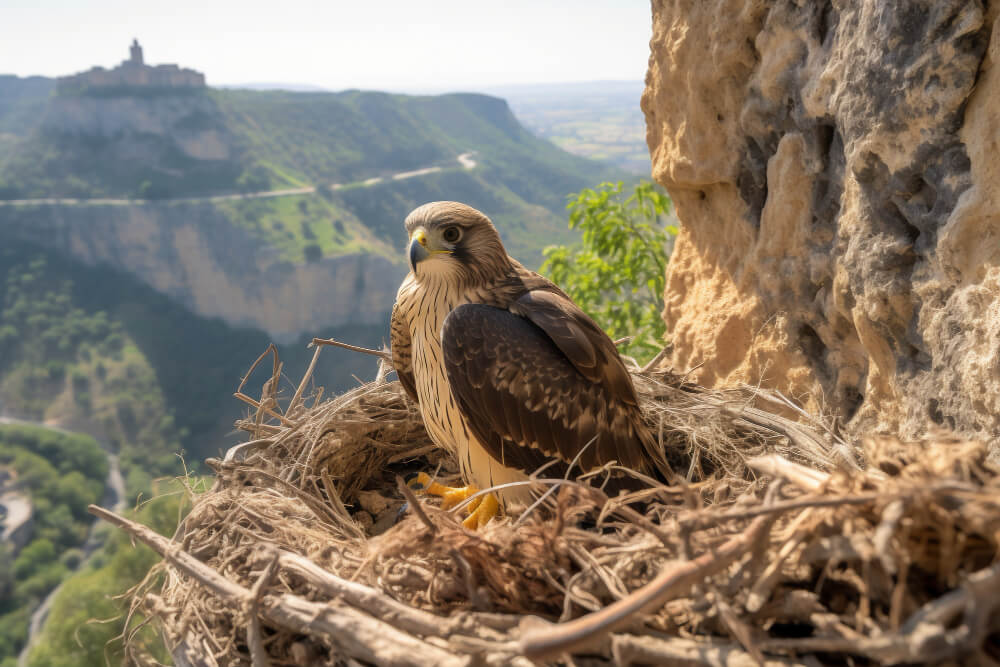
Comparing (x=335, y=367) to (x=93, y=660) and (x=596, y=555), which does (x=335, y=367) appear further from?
(x=596, y=555)

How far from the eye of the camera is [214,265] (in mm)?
52250

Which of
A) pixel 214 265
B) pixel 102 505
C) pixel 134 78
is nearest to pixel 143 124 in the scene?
pixel 134 78

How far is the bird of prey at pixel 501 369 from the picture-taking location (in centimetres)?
310

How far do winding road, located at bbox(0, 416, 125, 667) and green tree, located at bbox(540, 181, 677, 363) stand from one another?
103 feet

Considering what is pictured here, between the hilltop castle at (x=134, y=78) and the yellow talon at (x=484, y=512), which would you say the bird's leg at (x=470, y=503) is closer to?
the yellow talon at (x=484, y=512)

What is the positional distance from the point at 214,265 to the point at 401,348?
53115 mm

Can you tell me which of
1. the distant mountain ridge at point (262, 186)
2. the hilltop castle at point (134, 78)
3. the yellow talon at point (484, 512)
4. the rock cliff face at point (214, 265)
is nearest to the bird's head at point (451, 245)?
the yellow talon at point (484, 512)

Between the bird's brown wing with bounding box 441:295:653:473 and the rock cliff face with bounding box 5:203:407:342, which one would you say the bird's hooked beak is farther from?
the rock cliff face with bounding box 5:203:407:342

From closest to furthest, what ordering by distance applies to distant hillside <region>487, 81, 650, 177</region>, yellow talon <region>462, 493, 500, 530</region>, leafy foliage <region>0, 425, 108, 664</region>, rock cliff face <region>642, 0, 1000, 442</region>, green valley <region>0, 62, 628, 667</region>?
rock cliff face <region>642, 0, 1000, 442</region>
yellow talon <region>462, 493, 500, 530</region>
leafy foliage <region>0, 425, 108, 664</region>
green valley <region>0, 62, 628, 667</region>
distant hillside <region>487, 81, 650, 177</region>

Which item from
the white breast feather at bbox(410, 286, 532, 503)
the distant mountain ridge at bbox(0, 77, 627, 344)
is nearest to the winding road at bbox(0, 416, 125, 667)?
the distant mountain ridge at bbox(0, 77, 627, 344)

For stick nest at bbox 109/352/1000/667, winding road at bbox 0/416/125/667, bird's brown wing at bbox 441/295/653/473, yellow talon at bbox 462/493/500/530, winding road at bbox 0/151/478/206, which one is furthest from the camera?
winding road at bbox 0/151/478/206

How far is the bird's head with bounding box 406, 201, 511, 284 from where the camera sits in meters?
3.26

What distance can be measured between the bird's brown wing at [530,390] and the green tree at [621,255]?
3.26m

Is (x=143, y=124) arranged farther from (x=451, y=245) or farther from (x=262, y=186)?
(x=451, y=245)
